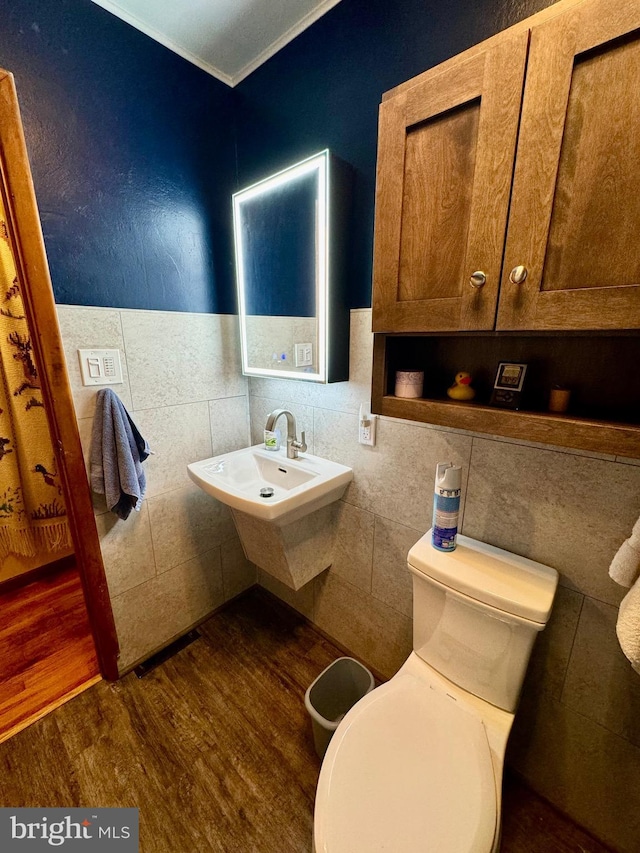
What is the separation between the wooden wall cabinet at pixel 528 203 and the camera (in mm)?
589

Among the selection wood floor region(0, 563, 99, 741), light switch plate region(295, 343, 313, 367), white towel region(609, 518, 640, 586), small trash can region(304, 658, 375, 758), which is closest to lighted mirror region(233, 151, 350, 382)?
light switch plate region(295, 343, 313, 367)

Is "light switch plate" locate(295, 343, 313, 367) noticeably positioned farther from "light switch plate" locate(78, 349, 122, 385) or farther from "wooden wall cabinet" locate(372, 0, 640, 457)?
"light switch plate" locate(78, 349, 122, 385)

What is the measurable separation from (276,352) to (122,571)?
1.14 metres

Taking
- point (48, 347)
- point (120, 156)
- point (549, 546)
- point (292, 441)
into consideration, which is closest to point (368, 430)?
point (292, 441)

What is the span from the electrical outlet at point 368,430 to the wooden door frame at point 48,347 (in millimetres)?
1026

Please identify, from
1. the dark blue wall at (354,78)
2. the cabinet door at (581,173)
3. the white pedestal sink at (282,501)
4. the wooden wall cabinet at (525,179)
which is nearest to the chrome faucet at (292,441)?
the white pedestal sink at (282,501)

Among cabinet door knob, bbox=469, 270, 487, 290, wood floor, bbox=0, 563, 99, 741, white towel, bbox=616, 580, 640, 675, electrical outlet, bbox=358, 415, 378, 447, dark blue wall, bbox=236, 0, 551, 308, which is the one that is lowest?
wood floor, bbox=0, 563, 99, 741

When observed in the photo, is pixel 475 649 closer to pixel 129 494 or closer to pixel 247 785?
pixel 247 785

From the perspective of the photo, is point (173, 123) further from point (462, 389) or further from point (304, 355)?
point (462, 389)

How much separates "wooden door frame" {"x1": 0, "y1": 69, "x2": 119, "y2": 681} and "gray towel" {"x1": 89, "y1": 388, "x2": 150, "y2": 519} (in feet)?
0.17

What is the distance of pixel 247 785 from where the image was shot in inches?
45.7

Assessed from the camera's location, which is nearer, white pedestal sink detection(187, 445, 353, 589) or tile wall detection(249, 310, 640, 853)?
tile wall detection(249, 310, 640, 853)

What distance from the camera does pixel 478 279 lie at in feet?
2.38

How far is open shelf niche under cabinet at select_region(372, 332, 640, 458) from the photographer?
705 mm
